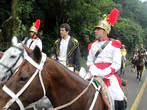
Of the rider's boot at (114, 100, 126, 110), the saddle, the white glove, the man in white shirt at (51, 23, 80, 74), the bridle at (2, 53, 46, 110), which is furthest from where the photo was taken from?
the man in white shirt at (51, 23, 80, 74)

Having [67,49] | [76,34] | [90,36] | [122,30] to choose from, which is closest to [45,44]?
[76,34]

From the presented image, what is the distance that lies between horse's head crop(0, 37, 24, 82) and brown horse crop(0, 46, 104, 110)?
3.7 inches

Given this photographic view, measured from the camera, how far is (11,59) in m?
2.90

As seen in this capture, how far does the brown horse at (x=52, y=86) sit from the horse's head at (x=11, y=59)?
0.31 ft

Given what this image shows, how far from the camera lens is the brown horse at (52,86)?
2.56 metres

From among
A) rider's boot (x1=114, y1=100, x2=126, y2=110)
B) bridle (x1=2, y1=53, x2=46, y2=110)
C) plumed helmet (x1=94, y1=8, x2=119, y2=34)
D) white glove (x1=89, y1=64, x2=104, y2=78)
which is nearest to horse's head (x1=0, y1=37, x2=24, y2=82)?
bridle (x1=2, y1=53, x2=46, y2=110)

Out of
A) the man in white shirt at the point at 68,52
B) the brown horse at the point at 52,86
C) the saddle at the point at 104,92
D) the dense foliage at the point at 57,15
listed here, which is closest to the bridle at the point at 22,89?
the brown horse at the point at 52,86

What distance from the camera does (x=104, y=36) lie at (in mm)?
4047

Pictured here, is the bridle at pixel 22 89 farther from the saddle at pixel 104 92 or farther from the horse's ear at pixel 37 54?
the saddle at pixel 104 92

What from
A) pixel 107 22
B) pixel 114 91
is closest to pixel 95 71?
pixel 114 91

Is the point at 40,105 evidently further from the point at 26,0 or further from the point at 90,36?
the point at 90,36

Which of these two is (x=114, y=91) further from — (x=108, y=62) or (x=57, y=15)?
(x=57, y=15)

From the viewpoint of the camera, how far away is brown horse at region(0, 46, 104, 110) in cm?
256

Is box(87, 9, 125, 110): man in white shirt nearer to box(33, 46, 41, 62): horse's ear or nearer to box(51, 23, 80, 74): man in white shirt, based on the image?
box(33, 46, 41, 62): horse's ear
